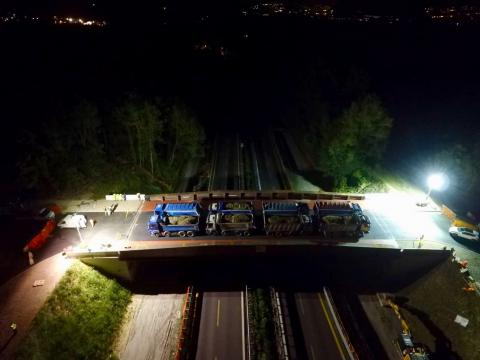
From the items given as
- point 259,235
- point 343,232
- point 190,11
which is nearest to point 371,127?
point 343,232

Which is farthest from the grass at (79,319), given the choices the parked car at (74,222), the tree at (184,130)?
the tree at (184,130)

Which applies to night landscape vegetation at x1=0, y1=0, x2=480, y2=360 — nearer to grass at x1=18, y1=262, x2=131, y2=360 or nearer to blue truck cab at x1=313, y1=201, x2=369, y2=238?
grass at x1=18, y1=262, x2=131, y2=360

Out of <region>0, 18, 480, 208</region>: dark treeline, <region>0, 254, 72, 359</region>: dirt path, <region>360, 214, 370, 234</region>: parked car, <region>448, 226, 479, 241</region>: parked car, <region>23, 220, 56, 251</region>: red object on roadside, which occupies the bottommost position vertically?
<region>0, 254, 72, 359</region>: dirt path

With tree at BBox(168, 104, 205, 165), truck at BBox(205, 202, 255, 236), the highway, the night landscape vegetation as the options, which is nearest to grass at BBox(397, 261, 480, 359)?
the night landscape vegetation

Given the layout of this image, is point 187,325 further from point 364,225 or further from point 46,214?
point 46,214

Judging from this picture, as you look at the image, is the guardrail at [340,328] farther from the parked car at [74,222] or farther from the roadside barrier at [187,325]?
the parked car at [74,222]

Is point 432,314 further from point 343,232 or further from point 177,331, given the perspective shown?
point 177,331
